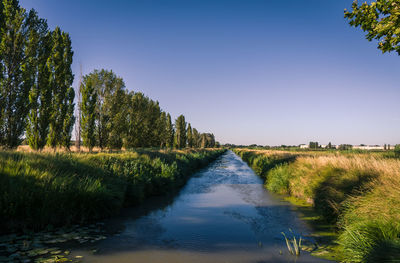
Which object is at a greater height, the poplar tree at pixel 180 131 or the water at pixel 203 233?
the poplar tree at pixel 180 131

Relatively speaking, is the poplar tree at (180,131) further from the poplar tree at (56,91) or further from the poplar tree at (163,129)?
the poplar tree at (56,91)

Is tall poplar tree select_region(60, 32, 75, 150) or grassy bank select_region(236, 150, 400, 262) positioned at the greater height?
tall poplar tree select_region(60, 32, 75, 150)

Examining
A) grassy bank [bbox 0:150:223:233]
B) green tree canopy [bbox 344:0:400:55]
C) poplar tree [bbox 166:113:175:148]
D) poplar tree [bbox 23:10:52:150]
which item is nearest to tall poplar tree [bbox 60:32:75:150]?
poplar tree [bbox 23:10:52:150]

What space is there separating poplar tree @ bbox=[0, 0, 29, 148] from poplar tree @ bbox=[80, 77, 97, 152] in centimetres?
918

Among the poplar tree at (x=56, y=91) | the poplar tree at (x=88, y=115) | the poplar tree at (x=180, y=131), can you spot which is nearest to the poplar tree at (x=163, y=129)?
the poplar tree at (x=180, y=131)

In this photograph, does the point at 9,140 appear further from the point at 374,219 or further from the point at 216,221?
the point at 374,219

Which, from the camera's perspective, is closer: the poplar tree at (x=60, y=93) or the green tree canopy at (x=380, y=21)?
the green tree canopy at (x=380, y=21)

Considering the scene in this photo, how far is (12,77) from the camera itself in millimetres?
14344

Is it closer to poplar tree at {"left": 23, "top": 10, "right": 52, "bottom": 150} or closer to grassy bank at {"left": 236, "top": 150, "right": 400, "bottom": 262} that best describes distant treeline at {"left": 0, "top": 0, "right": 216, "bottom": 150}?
poplar tree at {"left": 23, "top": 10, "right": 52, "bottom": 150}

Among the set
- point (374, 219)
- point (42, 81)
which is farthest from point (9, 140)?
point (374, 219)

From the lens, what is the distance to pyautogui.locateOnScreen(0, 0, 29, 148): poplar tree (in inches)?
551

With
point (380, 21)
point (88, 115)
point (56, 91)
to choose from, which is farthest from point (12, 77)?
point (380, 21)

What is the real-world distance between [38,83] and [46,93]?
2.86ft

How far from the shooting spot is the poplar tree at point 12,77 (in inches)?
551
